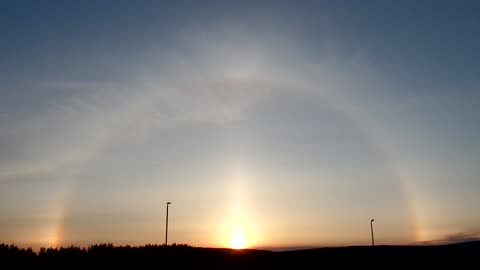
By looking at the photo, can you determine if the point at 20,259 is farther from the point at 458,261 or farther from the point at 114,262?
the point at 458,261

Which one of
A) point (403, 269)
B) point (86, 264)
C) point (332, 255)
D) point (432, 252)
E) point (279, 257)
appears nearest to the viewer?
point (86, 264)

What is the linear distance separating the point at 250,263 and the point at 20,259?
50.9 feet

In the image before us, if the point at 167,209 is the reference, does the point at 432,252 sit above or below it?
below

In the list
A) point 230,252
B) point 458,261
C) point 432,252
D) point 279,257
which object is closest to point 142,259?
point 230,252

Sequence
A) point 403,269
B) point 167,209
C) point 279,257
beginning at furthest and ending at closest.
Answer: point 167,209 < point 279,257 < point 403,269

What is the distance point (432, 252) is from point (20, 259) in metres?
35.7

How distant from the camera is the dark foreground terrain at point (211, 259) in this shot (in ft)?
102

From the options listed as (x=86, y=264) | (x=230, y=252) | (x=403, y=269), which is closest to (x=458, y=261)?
(x=403, y=269)

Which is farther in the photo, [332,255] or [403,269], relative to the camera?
[332,255]

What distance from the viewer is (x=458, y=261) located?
3831 centimetres

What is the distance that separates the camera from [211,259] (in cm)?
3628

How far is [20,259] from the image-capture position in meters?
30.7

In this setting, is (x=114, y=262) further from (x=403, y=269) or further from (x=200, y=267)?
(x=403, y=269)

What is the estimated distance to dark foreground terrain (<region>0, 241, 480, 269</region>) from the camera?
3112cm
